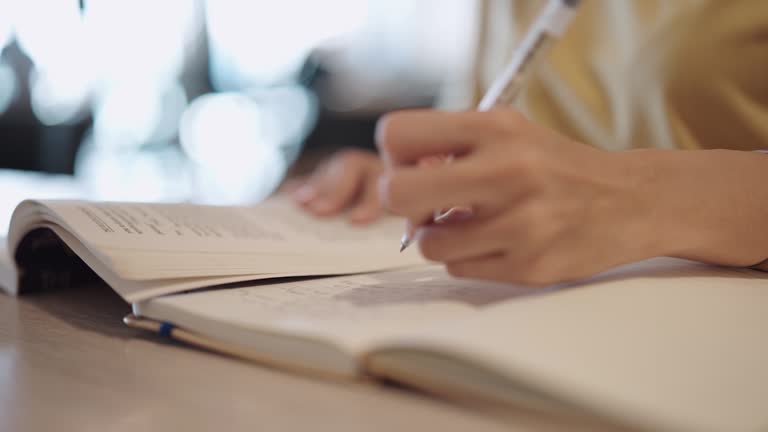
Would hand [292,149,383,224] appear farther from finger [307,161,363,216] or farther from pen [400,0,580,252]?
pen [400,0,580,252]

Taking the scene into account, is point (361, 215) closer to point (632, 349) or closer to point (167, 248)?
point (167, 248)

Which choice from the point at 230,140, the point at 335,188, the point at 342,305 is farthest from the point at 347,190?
the point at 230,140

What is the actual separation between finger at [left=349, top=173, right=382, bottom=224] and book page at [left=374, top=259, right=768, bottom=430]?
42 cm

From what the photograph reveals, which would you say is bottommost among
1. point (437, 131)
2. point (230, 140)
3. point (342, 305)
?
point (230, 140)

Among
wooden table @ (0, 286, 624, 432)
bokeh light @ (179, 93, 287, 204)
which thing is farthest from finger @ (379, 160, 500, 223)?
bokeh light @ (179, 93, 287, 204)

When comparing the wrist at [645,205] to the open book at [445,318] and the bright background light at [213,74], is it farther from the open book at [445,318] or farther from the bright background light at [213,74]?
the bright background light at [213,74]

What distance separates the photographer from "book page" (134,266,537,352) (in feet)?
1.05

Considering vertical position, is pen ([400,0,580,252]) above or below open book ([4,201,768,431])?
above

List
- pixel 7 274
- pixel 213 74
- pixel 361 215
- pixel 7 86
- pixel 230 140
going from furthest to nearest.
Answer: pixel 230 140 < pixel 213 74 < pixel 7 86 < pixel 361 215 < pixel 7 274

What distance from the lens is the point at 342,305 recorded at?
38 cm

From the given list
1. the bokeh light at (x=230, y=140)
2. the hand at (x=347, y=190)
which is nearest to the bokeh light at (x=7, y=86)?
the bokeh light at (x=230, y=140)

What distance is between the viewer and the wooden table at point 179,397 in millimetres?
268

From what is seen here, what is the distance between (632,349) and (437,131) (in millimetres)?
153

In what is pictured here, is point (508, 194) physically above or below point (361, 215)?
above
